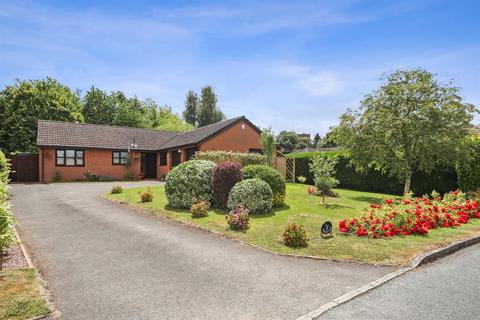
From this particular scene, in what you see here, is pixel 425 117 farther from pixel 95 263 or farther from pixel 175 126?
pixel 175 126

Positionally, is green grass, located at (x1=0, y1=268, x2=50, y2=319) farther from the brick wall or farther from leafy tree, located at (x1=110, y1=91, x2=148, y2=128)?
leafy tree, located at (x1=110, y1=91, x2=148, y2=128)

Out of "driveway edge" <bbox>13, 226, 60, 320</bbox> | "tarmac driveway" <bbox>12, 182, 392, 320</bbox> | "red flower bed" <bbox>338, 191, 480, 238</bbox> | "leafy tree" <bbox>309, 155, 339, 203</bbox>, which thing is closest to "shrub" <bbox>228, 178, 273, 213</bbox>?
"tarmac driveway" <bbox>12, 182, 392, 320</bbox>

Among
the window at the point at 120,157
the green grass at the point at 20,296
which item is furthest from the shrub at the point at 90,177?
the green grass at the point at 20,296

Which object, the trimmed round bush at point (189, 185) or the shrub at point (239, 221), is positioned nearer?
the shrub at point (239, 221)

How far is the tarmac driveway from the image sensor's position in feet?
15.1

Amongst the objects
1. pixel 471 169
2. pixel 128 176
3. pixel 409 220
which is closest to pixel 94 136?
pixel 128 176

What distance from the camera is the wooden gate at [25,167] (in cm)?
2744

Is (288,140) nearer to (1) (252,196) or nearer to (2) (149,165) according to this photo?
(2) (149,165)

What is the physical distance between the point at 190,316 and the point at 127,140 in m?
30.9

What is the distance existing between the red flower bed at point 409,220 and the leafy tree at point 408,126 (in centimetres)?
436

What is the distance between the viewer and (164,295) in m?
5.01

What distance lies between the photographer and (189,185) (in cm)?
1292

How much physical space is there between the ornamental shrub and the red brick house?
1408cm

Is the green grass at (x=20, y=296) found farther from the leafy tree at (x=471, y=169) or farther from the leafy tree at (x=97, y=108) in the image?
the leafy tree at (x=97, y=108)
